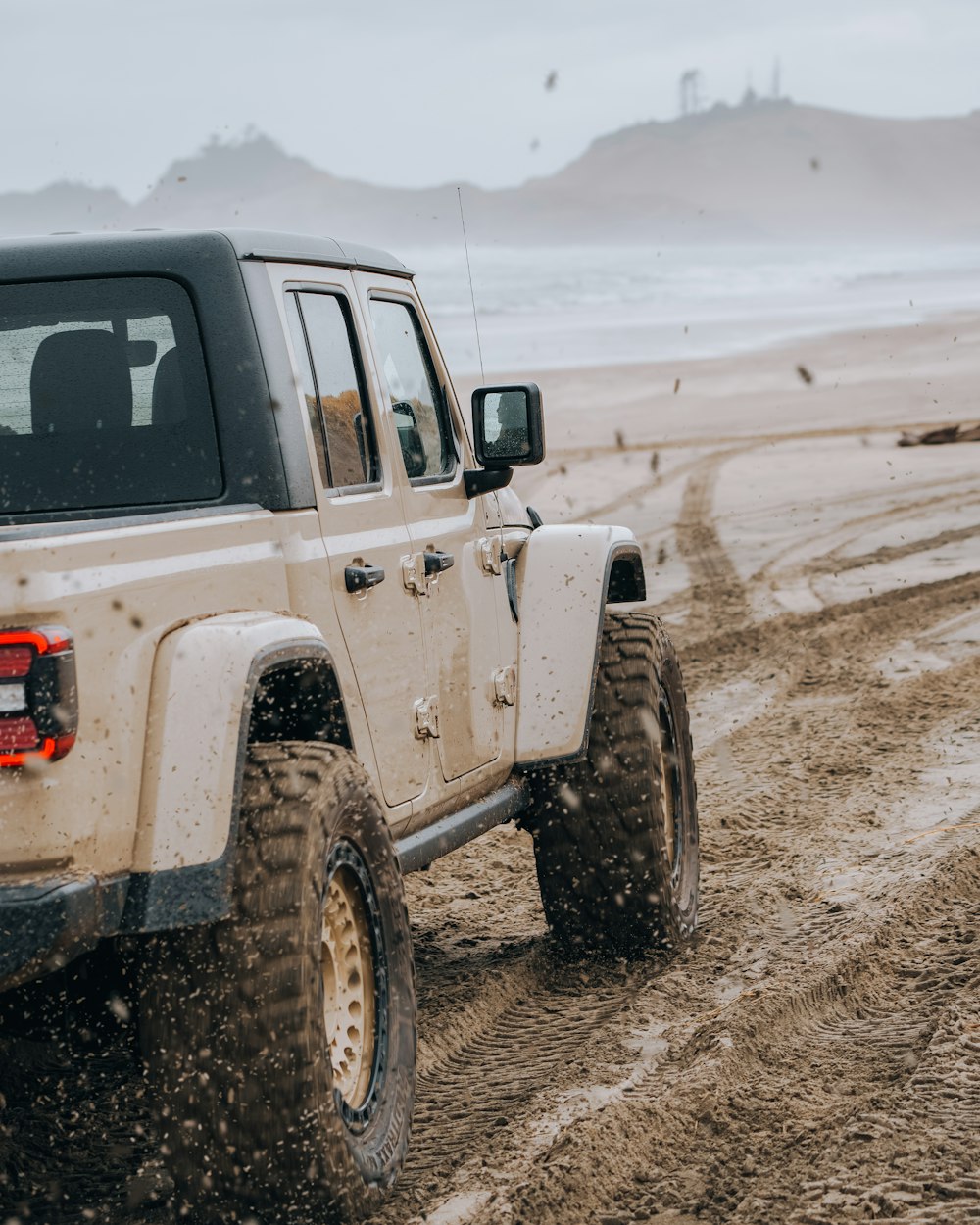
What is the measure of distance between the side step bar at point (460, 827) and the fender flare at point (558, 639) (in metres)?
0.13

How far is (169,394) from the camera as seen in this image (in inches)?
142

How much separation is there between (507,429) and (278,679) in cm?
139

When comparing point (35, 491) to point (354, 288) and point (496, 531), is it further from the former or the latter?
point (496, 531)

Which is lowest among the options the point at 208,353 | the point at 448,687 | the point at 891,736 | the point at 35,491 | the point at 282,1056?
the point at 891,736

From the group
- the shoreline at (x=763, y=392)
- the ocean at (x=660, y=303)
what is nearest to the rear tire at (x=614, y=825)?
the ocean at (x=660, y=303)

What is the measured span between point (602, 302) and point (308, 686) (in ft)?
178

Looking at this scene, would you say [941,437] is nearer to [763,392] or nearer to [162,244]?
[763,392]

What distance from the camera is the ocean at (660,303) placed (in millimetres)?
36750

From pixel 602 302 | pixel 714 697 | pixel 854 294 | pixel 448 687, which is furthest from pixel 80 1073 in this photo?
pixel 854 294

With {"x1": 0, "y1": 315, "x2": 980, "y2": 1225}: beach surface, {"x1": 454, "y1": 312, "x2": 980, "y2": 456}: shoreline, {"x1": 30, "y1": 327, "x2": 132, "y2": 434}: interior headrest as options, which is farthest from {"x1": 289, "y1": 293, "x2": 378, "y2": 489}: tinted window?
{"x1": 454, "y1": 312, "x2": 980, "y2": 456}: shoreline

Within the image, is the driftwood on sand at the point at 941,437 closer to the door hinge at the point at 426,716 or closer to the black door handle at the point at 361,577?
the door hinge at the point at 426,716

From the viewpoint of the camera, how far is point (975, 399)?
2356cm

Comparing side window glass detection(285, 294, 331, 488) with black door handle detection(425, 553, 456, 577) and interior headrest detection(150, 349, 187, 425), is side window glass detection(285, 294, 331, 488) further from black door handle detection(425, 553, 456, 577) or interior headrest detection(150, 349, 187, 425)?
black door handle detection(425, 553, 456, 577)

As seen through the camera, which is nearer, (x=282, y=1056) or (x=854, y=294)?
(x=282, y=1056)
